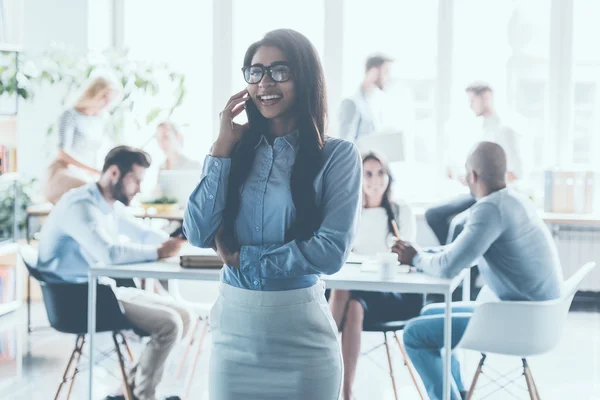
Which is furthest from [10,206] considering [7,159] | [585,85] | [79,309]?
[585,85]

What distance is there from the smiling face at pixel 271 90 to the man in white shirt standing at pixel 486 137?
3.89 meters

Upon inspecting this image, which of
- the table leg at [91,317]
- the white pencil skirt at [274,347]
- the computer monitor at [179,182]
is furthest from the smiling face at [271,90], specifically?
the computer monitor at [179,182]

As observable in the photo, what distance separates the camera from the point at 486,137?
593 centimetres

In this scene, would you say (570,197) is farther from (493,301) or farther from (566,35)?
(493,301)

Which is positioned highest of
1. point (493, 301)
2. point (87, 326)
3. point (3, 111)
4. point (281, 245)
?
point (3, 111)

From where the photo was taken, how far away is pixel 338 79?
273 inches

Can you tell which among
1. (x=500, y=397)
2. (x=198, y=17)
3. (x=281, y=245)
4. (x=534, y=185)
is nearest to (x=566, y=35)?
(x=534, y=185)

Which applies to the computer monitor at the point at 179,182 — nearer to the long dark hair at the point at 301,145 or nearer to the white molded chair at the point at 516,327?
the white molded chair at the point at 516,327

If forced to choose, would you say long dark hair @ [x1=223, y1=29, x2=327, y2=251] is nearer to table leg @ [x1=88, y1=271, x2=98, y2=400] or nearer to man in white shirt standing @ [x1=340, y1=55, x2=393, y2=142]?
table leg @ [x1=88, y1=271, x2=98, y2=400]

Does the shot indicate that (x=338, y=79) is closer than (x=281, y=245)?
No

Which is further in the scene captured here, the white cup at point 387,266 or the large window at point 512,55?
the large window at point 512,55

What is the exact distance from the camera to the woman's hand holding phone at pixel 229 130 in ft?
5.79

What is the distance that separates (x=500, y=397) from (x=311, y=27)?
4179mm

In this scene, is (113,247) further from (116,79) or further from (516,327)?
(116,79)
